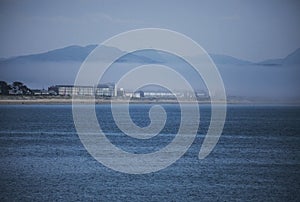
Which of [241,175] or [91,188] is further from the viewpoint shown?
[241,175]

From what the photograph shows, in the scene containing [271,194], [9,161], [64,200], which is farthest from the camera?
[9,161]

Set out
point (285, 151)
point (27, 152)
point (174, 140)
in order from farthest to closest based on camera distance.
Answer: point (174, 140) < point (285, 151) < point (27, 152)

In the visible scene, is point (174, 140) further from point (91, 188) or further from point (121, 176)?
point (91, 188)

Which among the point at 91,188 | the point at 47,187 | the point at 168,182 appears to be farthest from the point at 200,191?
the point at 47,187

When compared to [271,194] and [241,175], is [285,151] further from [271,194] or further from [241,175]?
[271,194]

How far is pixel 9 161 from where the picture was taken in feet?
130

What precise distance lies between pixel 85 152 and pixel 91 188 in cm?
1643

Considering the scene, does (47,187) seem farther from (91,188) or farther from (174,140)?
(174,140)

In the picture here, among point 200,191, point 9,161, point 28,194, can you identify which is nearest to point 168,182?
point 200,191

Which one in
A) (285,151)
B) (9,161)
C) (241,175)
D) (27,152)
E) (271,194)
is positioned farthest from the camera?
(285,151)

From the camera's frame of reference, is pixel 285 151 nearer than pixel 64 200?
No

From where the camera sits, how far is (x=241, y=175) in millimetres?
33656

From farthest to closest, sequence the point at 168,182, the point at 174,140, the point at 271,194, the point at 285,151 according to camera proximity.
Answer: the point at 174,140
the point at 285,151
the point at 168,182
the point at 271,194

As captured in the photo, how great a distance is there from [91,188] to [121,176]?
3979 mm
